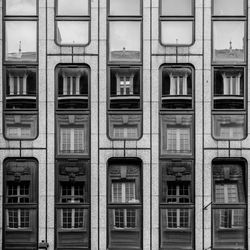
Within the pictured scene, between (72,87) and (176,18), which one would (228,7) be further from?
(72,87)

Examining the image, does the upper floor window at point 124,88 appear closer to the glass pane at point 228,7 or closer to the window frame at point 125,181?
the window frame at point 125,181

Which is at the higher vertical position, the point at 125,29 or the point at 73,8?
the point at 73,8

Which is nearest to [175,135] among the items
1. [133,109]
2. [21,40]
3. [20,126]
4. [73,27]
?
[133,109]

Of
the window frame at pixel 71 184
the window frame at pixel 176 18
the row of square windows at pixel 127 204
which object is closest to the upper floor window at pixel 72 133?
the window frame at pixel 71 184

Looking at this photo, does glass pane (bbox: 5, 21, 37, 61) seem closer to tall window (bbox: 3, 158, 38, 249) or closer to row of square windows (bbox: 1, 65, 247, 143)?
row of square windows (bbox: 1, 65, 247, 143)

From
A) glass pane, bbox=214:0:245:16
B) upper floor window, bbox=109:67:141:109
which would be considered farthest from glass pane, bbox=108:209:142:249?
glass pane, bbox=214:0:245:16

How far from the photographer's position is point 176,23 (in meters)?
20.6

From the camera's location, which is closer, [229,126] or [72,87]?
[229,126]

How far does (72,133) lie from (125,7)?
5195 millimetres

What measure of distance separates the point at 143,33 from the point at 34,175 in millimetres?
6723

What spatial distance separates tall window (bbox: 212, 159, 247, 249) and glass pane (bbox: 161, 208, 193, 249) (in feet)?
3.14

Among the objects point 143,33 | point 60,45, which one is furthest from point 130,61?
point 60,45

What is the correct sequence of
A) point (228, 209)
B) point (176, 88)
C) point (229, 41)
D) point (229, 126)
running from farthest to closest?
1. point (229, 41)
2. point (176, 88)
3. point (229, 126)
4. point (228, 209)

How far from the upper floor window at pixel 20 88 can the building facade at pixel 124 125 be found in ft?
0.12
